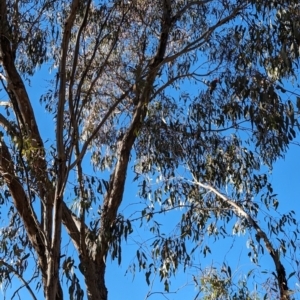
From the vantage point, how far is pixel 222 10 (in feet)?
21.0

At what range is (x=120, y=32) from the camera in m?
6.51

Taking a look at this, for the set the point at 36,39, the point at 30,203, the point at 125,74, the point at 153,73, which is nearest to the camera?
the point at 30,203

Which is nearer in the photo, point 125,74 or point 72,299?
point 72,299

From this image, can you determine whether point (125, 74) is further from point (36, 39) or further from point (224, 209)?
point (224, 209)

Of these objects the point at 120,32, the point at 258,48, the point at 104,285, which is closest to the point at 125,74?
the point at 120,32

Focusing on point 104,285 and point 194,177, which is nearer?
point 104,285

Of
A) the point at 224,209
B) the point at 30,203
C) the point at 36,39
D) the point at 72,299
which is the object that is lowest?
the point at 72,299

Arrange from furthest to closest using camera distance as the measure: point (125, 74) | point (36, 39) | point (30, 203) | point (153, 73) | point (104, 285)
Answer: point (125, 74), point (36, 39), point (153, 73), point (104, 285), point (30, 203)

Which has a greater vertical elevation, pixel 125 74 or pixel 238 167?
pixel 125 74

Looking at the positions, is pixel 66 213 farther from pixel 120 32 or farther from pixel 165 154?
pixel 120 32

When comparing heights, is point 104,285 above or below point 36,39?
below

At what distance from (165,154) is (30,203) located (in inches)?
72.9

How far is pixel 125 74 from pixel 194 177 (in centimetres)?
116

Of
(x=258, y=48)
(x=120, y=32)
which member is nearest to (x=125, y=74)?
(x=120, y=32)
